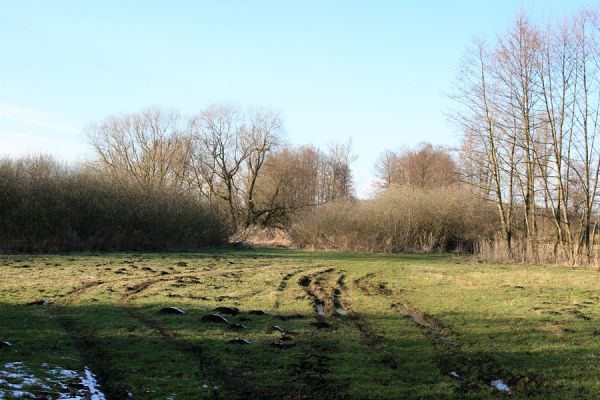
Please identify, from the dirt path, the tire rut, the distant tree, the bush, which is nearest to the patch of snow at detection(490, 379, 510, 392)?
the dirt path

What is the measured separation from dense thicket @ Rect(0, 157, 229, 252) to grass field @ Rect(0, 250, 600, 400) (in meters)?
13.5

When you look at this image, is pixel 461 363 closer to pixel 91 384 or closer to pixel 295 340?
pixel 295 340

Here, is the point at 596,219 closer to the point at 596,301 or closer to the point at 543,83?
the point at 543,83

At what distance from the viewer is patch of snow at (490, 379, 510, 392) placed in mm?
5714

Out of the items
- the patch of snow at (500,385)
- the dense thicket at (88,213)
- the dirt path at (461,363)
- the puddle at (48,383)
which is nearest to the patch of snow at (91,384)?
the puddle at (48,383)

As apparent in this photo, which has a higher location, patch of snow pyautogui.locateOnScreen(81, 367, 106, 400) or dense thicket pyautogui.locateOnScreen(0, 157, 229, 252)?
dense thicket pyautogui.locateOnScreen(0, 157, 229, 252)

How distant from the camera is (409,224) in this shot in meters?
32.4

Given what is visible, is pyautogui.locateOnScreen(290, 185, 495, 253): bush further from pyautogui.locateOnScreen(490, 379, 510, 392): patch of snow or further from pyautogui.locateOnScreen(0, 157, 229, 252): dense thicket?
pyautogui.locateOnScreen(490, 379, 510, 392): patch of snow

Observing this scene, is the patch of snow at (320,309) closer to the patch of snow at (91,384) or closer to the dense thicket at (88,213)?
the patch of snow at (91,384)

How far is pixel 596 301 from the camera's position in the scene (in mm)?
10992

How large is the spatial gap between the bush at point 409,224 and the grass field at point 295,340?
60.2 feet

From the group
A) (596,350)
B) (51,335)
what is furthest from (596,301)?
(51,335)

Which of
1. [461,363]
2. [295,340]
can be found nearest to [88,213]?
[295,340]

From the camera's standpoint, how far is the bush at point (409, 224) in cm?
3228
